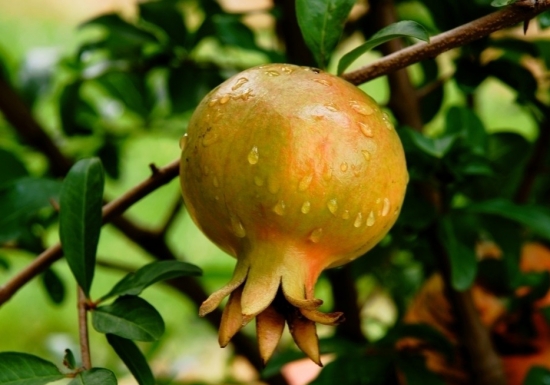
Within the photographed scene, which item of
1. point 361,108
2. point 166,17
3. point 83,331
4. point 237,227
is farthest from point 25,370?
point 166,17

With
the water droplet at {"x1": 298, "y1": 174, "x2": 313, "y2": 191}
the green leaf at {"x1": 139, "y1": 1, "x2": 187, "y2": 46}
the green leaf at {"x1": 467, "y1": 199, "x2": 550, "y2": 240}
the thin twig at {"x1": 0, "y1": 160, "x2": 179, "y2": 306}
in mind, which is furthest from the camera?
the green leaf at {"x1": 139, "y1": 1, "x2": 187, "y2": 46}

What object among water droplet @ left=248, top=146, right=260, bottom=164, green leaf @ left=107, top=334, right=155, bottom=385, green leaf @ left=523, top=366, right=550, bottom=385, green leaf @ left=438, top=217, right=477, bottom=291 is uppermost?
water droplet @ left=248, top=146, right=260, bottom=164

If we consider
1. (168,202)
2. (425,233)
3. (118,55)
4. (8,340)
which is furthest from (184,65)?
(8,340)

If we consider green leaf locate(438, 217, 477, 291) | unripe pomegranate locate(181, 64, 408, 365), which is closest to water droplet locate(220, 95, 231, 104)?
unripe pomegranate locate(181, 64, 408, 365)

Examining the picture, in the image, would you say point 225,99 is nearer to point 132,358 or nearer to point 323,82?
point 323,82

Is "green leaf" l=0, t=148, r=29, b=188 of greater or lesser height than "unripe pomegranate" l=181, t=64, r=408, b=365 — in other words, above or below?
below

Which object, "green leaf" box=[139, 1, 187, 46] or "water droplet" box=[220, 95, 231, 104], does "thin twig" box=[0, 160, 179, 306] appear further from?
"green leaf" box=[139, 1, 187, 46]

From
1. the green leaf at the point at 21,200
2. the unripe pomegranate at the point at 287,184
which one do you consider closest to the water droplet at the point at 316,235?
the unripe pomegranate at the point at 287,184

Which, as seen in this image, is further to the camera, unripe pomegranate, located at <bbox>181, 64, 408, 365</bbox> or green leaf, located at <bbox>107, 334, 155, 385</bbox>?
green leaf, located at <bbox>107, 334, 155, 385</bbox>
